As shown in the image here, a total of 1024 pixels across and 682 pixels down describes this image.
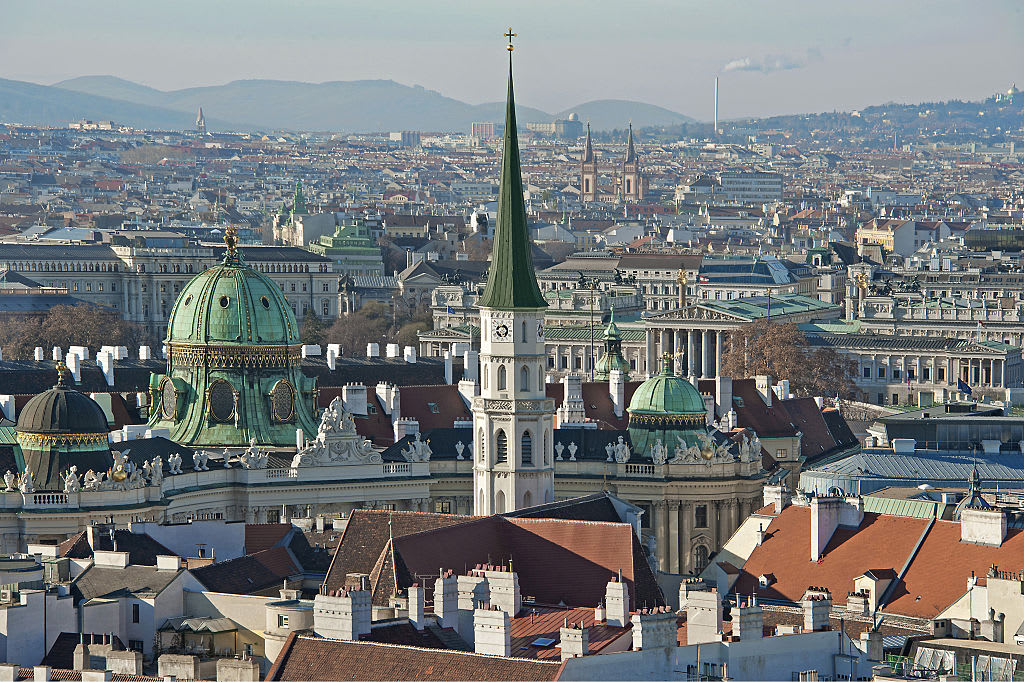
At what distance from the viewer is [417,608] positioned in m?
62.5

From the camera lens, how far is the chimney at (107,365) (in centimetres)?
12725

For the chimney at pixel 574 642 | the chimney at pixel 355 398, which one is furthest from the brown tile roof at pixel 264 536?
the chimney at pixel 355 398

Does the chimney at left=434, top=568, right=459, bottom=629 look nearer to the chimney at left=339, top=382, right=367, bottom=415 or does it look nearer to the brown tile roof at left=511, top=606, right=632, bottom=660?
the brown tile roof at left=511, top=606, right=632, bottom=660

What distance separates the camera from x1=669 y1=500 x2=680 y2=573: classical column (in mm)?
109312

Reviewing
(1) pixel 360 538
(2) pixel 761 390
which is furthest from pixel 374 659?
(2) pixel 761 390

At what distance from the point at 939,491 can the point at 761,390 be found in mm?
37471

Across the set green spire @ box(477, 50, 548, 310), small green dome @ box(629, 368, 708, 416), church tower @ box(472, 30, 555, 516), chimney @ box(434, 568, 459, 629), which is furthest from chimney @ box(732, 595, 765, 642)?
small green dome @ box(629, 368, 708, 416)

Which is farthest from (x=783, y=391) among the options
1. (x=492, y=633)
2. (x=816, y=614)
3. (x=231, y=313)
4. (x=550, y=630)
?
(x=492, y=633)

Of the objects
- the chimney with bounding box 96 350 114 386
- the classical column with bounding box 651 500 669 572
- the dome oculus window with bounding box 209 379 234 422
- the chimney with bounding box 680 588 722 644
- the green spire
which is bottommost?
the classical column with bounding box 651 500 669 572

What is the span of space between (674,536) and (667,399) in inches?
219

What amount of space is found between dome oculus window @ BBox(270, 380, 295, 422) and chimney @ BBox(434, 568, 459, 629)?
51329mm

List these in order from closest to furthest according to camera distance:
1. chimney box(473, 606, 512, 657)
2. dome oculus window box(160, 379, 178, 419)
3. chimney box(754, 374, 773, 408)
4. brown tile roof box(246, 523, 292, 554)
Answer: chimney box(473, 606, 512, 657), brown tile roof box(246, 523, 292, 554), dome oculus window box(160, 379, 178, 419), chimney box(754, 374, 773, 408)

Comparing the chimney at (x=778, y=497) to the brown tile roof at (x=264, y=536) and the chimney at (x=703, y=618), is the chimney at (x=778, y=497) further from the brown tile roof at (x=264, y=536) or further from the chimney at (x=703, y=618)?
the chimney at (x=703, y=618)

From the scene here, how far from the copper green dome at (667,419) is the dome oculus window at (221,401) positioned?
47.0 feet
